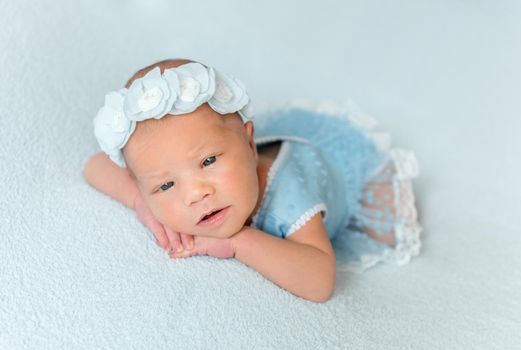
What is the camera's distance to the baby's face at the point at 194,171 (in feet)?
3.70

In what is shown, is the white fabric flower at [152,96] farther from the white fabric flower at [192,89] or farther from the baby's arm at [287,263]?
the baby's arm at [287,263]

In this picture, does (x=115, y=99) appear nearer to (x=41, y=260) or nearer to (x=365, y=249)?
(x=41, y=260)

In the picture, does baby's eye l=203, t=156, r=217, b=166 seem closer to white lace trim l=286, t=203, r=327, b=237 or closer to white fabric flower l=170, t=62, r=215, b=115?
white fabric flower l=170, t=62, r=215, b=115

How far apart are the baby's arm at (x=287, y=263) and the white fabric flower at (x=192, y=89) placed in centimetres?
24

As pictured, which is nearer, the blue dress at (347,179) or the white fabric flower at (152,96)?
the white fabric flower at (152,96)

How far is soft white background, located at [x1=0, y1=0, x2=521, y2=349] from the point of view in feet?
3.42

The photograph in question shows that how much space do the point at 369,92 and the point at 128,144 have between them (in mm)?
939

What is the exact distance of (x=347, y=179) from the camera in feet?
5.15

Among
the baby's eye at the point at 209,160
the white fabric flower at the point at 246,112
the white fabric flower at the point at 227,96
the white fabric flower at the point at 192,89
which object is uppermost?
the white fabric flower at the point at 192,89

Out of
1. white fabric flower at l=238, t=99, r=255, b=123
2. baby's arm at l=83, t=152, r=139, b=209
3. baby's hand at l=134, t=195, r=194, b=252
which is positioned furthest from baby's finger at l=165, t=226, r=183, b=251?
white fabric flower at l=238, t=99, r=255, b=123

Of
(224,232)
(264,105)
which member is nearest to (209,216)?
(224,232)

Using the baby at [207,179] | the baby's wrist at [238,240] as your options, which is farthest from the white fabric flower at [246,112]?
the baby's wrist at [238,240]

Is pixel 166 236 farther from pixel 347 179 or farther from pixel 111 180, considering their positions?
pixel 347 179

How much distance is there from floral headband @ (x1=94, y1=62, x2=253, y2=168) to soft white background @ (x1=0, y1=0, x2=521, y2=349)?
0.16 metres
